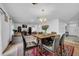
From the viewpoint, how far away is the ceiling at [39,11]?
157cm

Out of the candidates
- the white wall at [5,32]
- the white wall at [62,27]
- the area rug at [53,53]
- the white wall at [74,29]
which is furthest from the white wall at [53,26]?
the white wall at [5,32]

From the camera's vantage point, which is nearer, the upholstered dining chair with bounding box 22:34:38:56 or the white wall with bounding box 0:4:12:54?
the white wall with bounding box 0:4:12:54

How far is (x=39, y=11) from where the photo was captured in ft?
5.27

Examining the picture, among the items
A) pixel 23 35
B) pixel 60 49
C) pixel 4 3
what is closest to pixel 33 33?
pixel 23 35

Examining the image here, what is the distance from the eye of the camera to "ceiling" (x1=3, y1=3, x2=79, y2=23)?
1569 millimetres

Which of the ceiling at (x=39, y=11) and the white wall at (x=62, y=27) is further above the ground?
the ceiling at (x=39, y=11)

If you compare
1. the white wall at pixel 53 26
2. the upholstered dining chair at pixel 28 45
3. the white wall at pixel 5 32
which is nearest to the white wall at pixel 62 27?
the white wall at pixel 53 26

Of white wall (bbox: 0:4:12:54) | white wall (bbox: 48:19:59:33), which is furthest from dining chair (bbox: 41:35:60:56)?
white wall (bbox: 0:4:12:54)

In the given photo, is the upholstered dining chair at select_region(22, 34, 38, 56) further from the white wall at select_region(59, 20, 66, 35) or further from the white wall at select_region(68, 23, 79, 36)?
the white wall at select_region(68, 23, 79, 36)

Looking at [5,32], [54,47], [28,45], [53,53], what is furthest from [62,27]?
[5,32]

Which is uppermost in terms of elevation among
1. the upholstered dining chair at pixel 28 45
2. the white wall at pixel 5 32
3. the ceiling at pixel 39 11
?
the ceiling at pixel 39 11

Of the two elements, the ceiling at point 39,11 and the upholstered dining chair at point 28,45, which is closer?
the ceiling at point 39,11

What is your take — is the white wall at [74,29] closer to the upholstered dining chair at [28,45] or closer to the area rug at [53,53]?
the area rug at [53,53]

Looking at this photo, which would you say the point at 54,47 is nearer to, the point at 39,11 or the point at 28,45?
the point at 28,45
